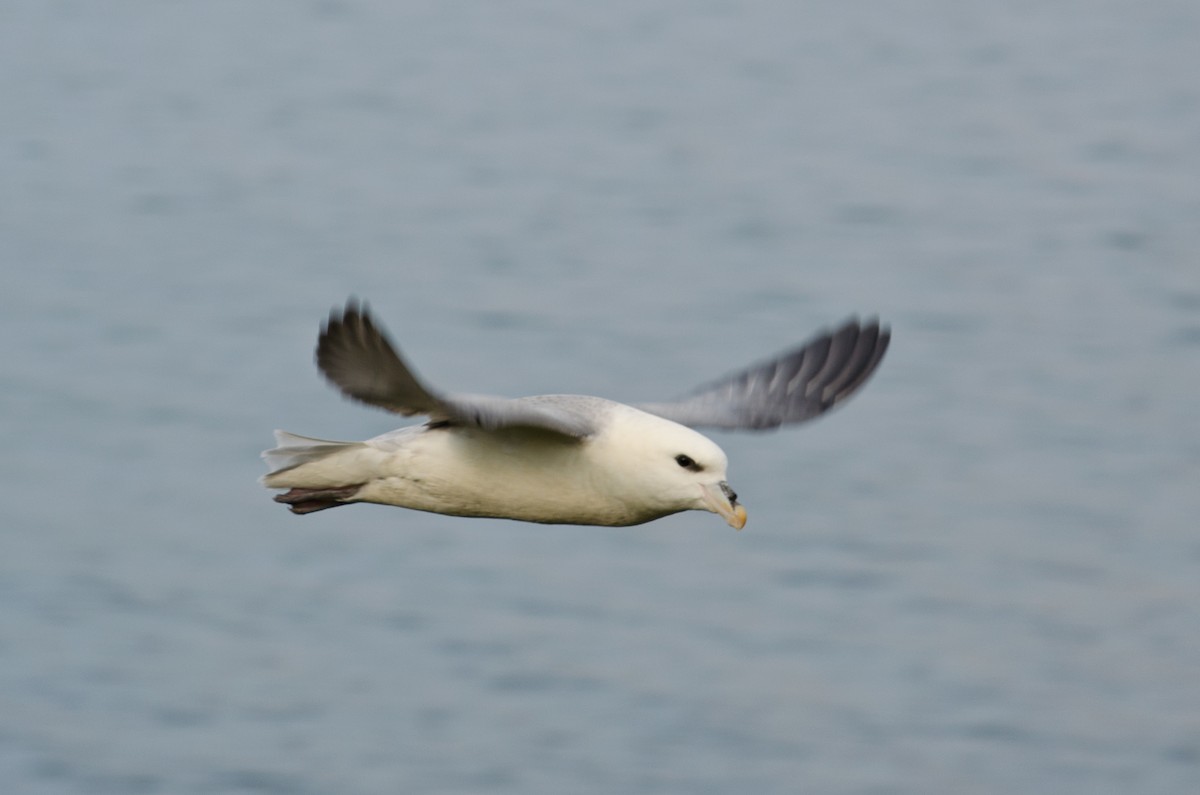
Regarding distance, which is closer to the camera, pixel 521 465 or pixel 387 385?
pixel 387 385

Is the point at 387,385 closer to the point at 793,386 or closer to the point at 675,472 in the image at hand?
the point at 675,472

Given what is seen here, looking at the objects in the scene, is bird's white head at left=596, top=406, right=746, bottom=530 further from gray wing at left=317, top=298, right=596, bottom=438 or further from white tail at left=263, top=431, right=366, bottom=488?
white tail at left=263, top=431, right=366, bottom=488

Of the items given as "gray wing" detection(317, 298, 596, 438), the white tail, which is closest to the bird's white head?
"gray wing" detection(317, 298, 596, 438)

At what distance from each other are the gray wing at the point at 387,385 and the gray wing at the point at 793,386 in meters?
1.46

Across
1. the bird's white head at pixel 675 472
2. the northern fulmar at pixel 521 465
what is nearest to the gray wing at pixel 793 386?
the northern fulmar at pixel 521 465

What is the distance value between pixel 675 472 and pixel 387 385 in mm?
1137

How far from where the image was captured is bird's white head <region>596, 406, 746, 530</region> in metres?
7.43

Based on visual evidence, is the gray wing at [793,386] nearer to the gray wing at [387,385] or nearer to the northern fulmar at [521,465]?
the northern fulmar at [521,465]

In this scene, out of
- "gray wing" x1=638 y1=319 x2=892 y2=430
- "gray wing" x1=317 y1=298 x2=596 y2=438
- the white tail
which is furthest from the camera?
"gray wing" x1=638 y1=319 x2=892 y2=430

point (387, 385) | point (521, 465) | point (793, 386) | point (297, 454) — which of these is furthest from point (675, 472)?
point (793, 386)

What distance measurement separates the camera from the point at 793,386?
9.01 m

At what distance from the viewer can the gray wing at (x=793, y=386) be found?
8695 mm

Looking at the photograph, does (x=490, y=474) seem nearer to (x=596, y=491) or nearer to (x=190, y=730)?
(x=596, y=491)

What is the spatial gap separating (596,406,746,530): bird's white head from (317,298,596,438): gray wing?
0.79 feet
